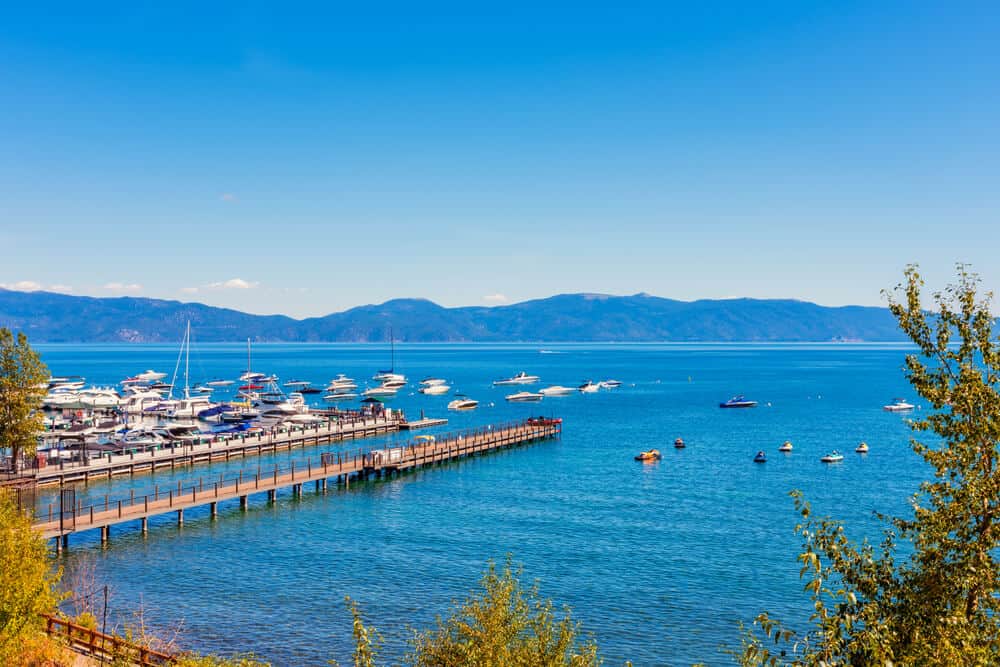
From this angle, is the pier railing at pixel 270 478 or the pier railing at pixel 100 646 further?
the pier railing at pixel 270 478

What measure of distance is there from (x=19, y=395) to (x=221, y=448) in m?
25.7

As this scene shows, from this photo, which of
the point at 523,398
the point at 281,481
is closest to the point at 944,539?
the point at 281,481

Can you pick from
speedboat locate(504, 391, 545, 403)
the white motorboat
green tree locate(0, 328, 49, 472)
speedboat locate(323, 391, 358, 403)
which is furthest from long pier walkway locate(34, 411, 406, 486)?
the white motorboat

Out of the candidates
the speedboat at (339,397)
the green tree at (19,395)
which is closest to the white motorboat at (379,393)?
the speedboat at (339,397)

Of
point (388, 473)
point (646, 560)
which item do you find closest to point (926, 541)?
point (646, 560)

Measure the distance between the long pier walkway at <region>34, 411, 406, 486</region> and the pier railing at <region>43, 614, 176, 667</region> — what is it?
135 feet

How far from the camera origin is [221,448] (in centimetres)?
8944

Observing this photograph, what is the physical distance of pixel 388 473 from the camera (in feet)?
270

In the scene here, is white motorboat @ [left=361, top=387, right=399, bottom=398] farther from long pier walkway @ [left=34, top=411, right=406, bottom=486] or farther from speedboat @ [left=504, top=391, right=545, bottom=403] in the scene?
long pier walkway @ [left=34, top=411, right=406, bottom=486]

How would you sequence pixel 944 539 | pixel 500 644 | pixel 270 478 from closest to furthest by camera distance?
pixel 944 539 → pixel 500 644 → pixel 270 478

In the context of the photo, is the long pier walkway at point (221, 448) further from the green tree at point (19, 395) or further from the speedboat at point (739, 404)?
the speedboat at point (739, 404)

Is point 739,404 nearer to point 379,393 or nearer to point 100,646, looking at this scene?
point 379,393

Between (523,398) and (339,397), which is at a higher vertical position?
(523,398)

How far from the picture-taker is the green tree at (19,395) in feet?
217
